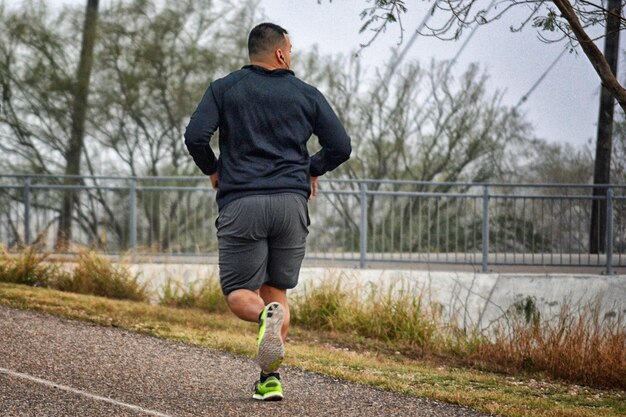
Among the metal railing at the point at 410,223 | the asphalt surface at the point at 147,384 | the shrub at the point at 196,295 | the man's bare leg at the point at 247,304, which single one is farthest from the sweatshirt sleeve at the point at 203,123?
the metal railing at the point at 410,223

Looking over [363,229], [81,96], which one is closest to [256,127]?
[363,229]

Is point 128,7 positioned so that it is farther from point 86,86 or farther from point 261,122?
point 261,122

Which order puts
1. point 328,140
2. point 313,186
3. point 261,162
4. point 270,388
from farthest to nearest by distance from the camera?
point 270,388 → point 313,186 → point 328,140 → point 261,162

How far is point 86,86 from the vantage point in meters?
24.3

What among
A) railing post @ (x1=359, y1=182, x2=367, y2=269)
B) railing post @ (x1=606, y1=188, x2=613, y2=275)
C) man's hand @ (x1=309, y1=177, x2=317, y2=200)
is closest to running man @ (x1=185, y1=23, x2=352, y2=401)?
man's hand @ (x1=309, y1=177, x2=317, y2=200)

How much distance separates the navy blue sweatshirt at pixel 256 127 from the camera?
5.92m

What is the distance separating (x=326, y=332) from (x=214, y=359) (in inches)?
141

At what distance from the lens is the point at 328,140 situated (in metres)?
6.17

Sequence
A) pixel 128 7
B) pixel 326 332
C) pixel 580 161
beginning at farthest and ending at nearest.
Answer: pixel 128 7
pixel 580 161
pixel 326 332

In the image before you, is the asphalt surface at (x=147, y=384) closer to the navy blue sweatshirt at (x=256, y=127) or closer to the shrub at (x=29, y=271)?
the navy blue sweatshirt at (x=256, y=127)

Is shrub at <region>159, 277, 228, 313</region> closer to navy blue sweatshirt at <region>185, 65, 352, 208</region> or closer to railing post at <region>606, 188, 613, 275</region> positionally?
railing post at <region>606, 188, 613, 275</region>

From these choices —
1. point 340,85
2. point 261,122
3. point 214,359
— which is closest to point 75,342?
point 214,359

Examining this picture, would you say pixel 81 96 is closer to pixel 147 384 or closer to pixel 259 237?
pixel 147 384

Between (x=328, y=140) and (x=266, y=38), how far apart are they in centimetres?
70
